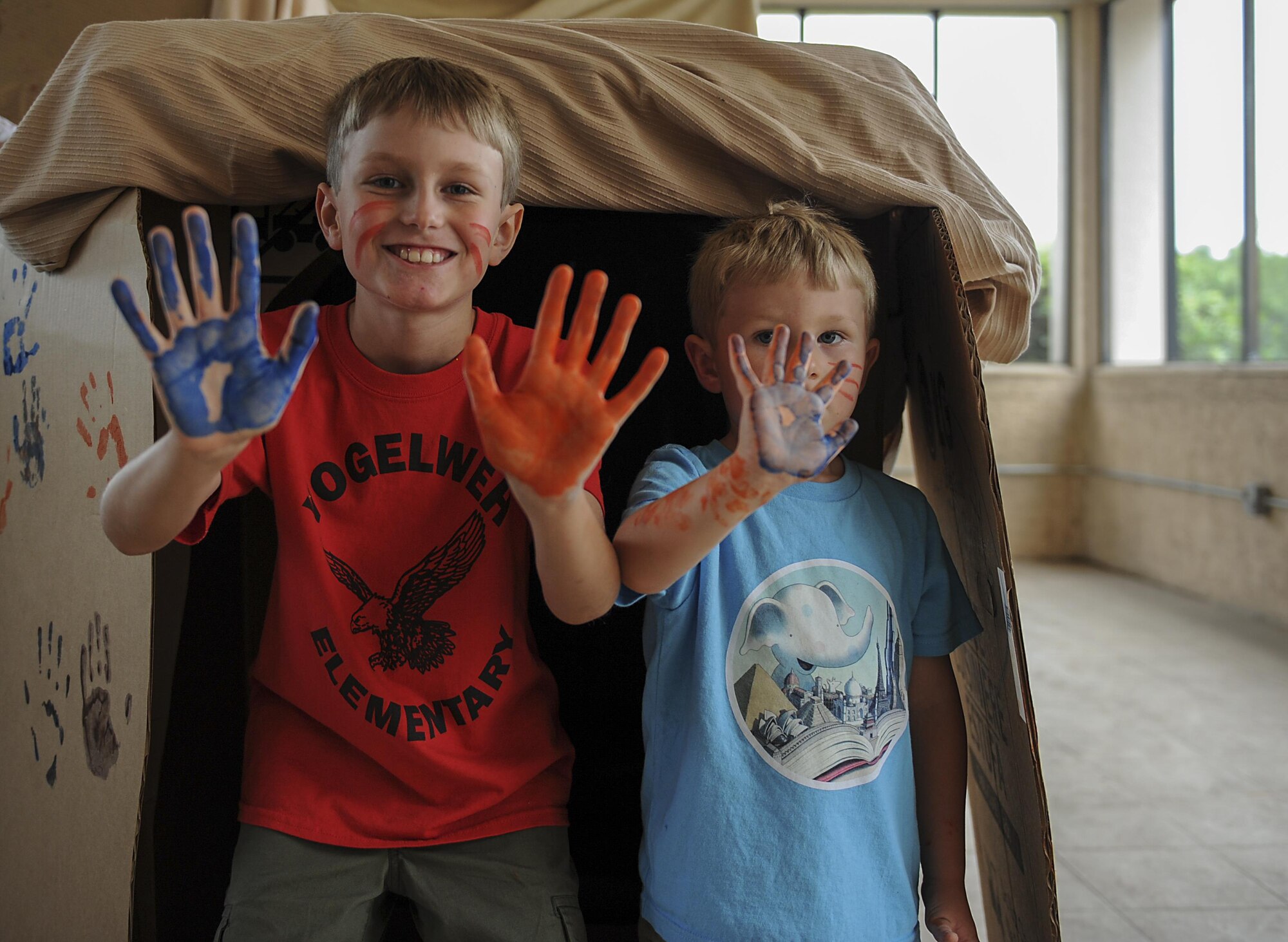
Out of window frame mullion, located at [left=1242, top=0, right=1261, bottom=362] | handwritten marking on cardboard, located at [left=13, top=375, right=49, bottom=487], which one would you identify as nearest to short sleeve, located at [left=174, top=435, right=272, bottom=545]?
handwritten marking on cardboard, located at [left=13, top=375, right=49, bottom=487]

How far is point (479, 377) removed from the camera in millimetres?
779

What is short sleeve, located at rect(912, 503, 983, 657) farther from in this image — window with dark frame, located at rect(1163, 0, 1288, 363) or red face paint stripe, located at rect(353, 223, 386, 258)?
window with dark frame, located at rect(1163, 0, 1288, 363)

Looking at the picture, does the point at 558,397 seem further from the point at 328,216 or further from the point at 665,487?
the point at 328,216

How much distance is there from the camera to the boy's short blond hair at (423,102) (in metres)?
0.96

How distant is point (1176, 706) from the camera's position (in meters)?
2.93

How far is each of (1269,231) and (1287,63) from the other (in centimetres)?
71

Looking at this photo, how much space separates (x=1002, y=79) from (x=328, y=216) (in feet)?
20.2

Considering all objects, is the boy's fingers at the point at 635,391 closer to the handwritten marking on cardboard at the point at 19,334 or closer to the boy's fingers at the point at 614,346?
the boy's fingers at the point at 614,346

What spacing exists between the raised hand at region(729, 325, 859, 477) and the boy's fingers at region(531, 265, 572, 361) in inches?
6.1

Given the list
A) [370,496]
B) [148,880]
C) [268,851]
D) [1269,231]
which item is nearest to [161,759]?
[148,880]

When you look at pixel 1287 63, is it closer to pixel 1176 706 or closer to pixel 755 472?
pixel 1176 706

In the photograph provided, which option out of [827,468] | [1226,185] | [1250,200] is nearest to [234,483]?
[827,468]

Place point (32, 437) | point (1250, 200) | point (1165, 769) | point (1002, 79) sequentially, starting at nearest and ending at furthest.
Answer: point (32, 437) < point (1165, 769) < point (1250, 200) < point (1002, 79)

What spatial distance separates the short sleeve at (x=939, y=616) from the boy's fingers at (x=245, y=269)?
30.0 inches
